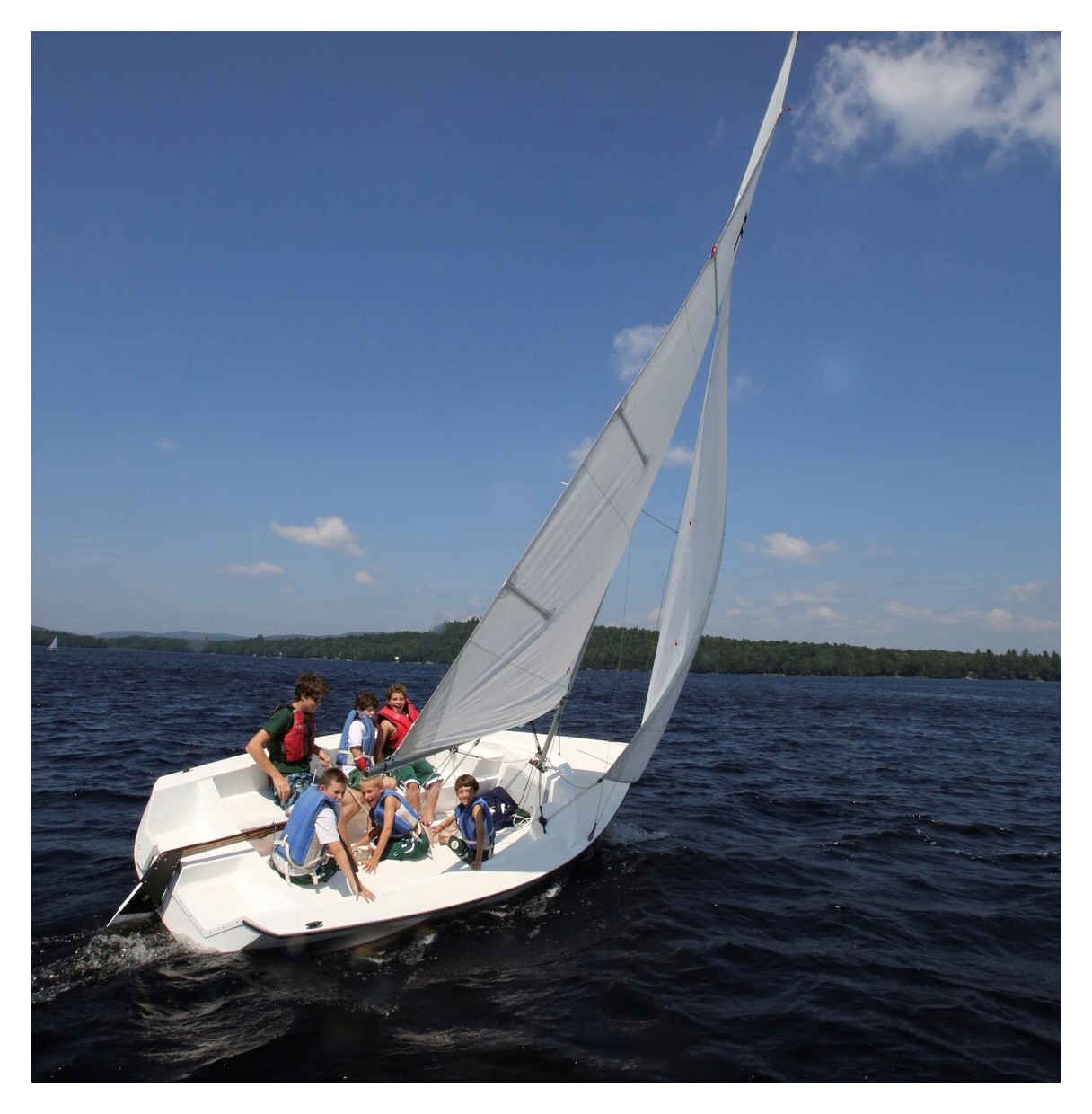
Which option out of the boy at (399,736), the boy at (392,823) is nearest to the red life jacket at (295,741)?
the boy at (399,736)

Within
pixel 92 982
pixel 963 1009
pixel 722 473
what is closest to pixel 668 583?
pixel 722 473

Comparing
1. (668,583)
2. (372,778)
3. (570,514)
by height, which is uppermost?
(570,514)

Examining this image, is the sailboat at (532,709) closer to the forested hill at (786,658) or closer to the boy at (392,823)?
the boy at (392,823)

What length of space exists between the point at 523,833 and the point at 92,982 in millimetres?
4613

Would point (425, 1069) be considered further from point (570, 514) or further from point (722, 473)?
point (722, 473)

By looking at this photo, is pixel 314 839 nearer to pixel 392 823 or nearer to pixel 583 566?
pixel 392 823

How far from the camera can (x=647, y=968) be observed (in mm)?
6902

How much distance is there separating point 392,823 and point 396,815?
153 millimetres

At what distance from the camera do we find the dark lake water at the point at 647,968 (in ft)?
17.5

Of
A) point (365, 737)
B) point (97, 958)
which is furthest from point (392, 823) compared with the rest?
point (97, 958)

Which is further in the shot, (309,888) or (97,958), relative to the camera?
(309,888)

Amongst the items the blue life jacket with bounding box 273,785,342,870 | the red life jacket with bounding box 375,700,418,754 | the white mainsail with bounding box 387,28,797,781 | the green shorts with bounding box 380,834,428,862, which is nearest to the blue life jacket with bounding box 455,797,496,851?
the green shorts with bounding box 380,834,428,862

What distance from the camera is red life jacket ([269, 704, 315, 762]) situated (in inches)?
353

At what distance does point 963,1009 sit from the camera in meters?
6.39
